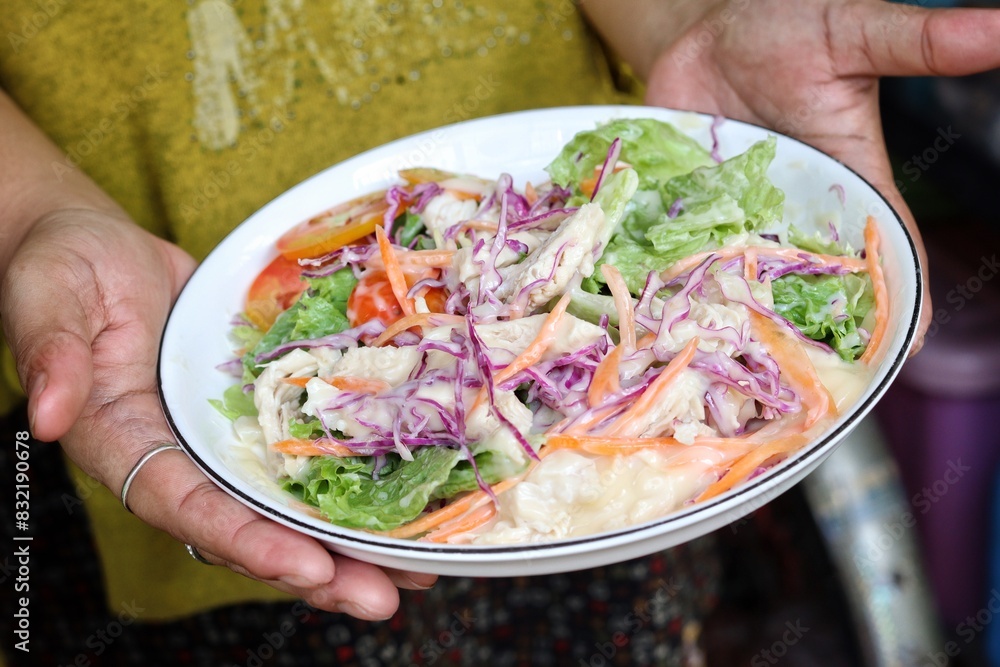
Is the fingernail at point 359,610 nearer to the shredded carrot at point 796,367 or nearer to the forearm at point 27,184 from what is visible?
the shredded carrot at point 796,367

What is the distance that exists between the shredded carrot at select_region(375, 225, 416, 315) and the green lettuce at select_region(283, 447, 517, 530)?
336 mm

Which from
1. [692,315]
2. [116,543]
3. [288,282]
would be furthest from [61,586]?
[692,315]

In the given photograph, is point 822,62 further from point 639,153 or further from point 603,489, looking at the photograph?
point 603,489

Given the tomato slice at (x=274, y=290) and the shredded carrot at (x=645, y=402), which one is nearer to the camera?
the shredded carrot at (x=645, y=402)

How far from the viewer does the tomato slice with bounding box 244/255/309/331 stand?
6.65ft

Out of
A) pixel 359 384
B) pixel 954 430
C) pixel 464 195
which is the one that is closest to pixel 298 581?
pixel 359 384

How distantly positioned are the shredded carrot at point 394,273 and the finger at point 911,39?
1235 millimetres

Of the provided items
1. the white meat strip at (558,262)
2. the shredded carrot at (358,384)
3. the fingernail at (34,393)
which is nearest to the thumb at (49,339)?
the fingernail at (34,393)

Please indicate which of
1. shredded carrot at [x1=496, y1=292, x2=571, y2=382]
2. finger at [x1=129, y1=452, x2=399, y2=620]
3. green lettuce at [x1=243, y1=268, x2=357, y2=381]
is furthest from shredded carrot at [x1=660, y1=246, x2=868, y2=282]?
finger at [x1=129, y1=452, x2=399, y2=620]

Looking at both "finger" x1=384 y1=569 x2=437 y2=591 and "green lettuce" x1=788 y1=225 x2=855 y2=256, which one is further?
"green lettuce" x1=788 y1=225 x2=855 y2=256

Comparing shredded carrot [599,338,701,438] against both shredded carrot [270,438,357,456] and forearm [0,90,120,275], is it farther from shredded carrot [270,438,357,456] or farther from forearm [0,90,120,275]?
forearm [0,90,120,275]

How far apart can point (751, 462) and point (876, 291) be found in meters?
0.50

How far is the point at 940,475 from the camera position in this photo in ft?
10.1

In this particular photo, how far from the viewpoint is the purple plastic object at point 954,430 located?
2.94 metres
